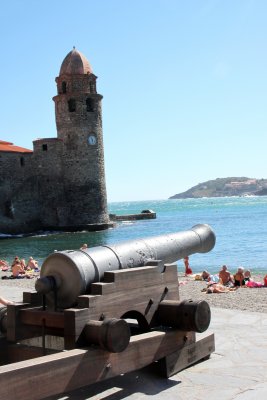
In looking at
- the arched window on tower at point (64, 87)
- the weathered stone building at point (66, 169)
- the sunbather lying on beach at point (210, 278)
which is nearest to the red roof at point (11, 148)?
the weathered stone building at point (66, 169)

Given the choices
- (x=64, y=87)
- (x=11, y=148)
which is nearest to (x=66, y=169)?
(x=11, y=148)

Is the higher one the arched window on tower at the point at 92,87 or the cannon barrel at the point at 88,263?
the arched window on tower at the point at 92,87

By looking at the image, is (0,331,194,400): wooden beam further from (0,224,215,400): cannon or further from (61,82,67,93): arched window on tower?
(61,82,67,93): arched window on tower

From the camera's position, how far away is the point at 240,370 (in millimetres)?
4504

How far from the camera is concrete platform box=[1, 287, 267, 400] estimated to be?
159 inches

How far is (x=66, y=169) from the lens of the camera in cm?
4444

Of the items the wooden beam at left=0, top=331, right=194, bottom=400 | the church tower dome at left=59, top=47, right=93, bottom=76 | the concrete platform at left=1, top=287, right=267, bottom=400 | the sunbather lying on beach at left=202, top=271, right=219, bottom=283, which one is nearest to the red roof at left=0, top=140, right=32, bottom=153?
the church tower dome at left=59, top=47, right=93, bottom=76

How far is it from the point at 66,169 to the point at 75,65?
27.2ft

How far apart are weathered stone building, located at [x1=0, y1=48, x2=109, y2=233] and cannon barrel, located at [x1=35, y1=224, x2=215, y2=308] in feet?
128

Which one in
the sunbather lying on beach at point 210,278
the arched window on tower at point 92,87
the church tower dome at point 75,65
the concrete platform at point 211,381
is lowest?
the sunbather lying on beach at point 210,278

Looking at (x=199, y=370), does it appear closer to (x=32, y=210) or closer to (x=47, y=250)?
(x=47, y=250)

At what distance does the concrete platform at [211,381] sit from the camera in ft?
13.2

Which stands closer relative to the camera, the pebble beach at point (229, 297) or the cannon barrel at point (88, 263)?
the cannon barrel at point (88, 263)

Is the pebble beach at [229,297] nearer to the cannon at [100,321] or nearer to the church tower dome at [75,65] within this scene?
the cannon at [100,321]
